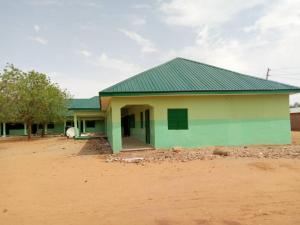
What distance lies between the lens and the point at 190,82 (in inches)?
633

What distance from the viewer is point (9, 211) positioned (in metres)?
6.45

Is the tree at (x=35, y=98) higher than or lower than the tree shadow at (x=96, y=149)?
higher

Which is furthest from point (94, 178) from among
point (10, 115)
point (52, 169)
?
point (10, 115)

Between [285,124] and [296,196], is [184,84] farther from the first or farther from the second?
[296,196]

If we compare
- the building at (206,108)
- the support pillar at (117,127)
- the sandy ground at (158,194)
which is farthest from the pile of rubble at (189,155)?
the building at (206,108)

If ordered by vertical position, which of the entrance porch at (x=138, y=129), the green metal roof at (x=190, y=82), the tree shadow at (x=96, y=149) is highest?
the green metal roof at (x=190, y=82)

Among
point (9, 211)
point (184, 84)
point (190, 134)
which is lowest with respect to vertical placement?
point (9, 211)

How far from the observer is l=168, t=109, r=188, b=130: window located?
51.4ft

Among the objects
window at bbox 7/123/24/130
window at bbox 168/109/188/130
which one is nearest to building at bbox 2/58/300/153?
window at bbox 168/109/188/130

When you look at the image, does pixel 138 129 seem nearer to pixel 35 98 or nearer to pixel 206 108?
pixel 206 108

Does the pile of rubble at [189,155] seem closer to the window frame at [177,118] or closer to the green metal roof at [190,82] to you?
the window frame at [177,118]

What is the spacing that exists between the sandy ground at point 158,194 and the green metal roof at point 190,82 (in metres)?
4.43

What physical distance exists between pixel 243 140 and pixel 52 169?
9702 millimetres

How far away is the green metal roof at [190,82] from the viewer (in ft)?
49.0
